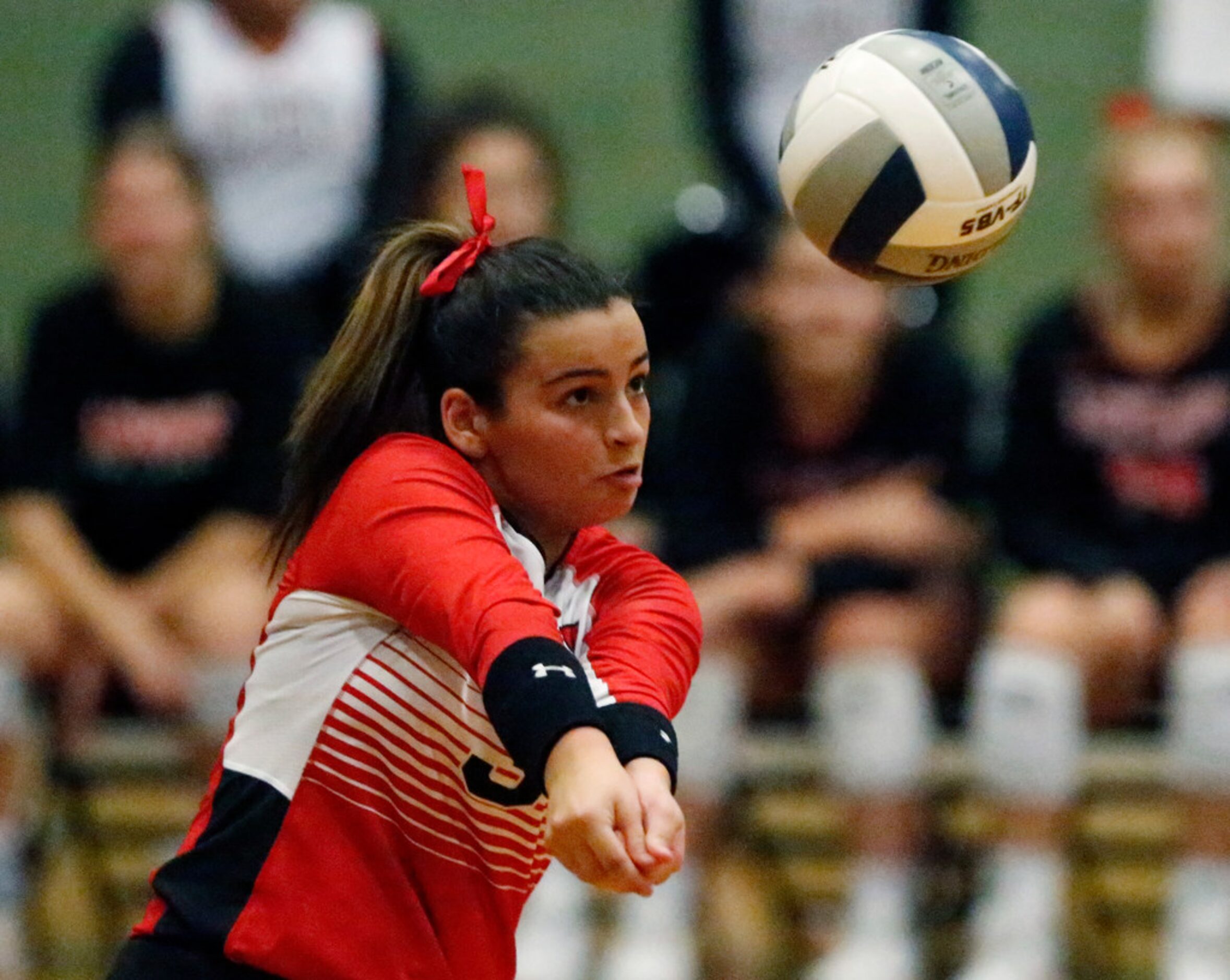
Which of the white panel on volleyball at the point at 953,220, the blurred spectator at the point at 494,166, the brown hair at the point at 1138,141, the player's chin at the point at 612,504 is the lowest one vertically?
the blurred spectator at the point at 494,166

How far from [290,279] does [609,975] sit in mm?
1772

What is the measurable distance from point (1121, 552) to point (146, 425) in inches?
82.3

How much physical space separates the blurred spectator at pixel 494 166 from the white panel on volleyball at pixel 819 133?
1.61m

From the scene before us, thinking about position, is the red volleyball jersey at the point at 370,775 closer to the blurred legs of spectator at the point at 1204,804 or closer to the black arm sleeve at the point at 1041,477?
the blurred legs of spectator at the point at 1204,804

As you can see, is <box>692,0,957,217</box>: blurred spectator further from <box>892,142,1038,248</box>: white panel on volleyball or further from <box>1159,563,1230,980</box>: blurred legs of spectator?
<box>892,142,1038,248</box>: white panel on volleyball

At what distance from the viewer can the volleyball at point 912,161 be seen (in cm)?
229

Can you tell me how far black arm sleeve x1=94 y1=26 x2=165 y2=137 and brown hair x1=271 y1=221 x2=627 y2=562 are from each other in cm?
267

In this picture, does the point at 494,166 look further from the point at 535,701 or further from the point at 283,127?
the point at 535,701

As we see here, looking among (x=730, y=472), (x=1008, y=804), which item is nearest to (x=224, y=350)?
(x=730, y=472)

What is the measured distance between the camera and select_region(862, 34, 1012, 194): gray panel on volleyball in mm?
2285

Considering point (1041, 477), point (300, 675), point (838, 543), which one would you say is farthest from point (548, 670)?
point (1041, 477)

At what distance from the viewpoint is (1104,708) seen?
398 centimetres

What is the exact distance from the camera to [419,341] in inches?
80.5

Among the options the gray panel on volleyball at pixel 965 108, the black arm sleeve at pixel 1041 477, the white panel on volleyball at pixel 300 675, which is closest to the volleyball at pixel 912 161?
the gray panel on volleyball at pixel 965 108
